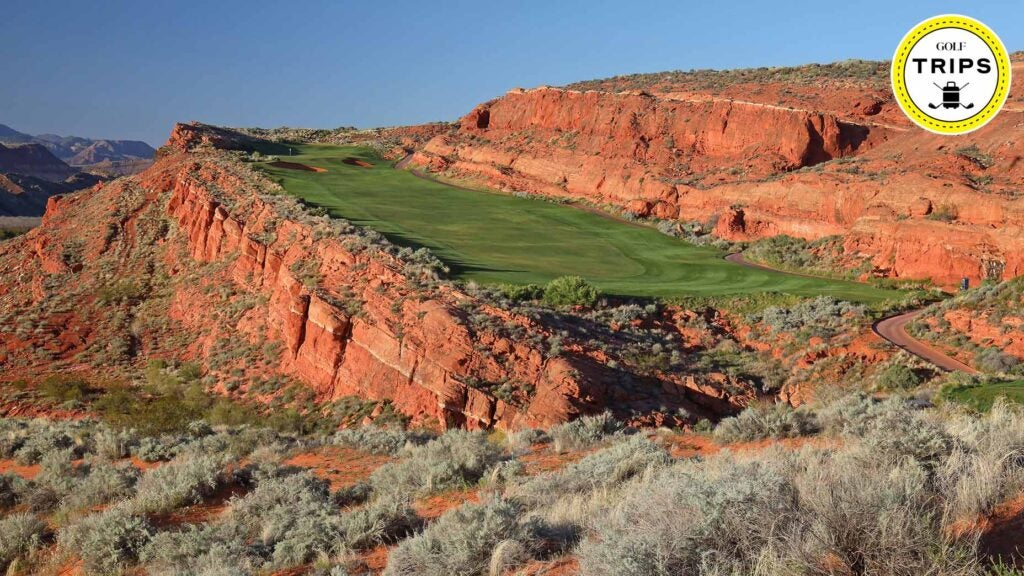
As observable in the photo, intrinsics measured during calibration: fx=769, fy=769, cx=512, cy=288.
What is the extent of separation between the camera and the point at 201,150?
5144 centimetres

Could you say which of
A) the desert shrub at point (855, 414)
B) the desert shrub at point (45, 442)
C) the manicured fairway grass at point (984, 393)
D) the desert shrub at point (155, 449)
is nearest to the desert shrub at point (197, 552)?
the desert shrub at point (155, 449)

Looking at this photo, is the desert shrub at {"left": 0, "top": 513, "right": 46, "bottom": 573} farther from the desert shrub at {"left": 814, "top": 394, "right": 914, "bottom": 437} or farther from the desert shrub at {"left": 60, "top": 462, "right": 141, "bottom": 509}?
the desert shrub at {"left": 814, "top": 394, "right": 914, "bottom": 437}

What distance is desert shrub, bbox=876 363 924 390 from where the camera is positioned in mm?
17297

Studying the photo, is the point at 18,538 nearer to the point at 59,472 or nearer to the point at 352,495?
the point at 59,472

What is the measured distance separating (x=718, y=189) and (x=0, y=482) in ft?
120

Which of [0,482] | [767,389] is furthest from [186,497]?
[767,389]

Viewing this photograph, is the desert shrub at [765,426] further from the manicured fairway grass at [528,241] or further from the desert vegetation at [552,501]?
the manicured fairway grass at [528,241]

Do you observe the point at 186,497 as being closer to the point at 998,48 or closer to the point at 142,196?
the point at 998,48

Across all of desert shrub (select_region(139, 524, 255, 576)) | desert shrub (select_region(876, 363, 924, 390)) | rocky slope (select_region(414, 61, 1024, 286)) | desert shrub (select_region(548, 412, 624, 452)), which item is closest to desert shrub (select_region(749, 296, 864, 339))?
desert shrub (select_region(876, 363, 924, 390))

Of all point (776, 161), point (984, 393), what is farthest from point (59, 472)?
point (776, 161)

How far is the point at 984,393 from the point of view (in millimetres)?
12898

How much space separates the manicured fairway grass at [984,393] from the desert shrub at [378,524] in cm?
844

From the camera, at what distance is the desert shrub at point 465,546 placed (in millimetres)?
5918

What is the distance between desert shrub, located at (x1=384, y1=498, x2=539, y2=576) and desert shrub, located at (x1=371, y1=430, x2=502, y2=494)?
265 centimetres
